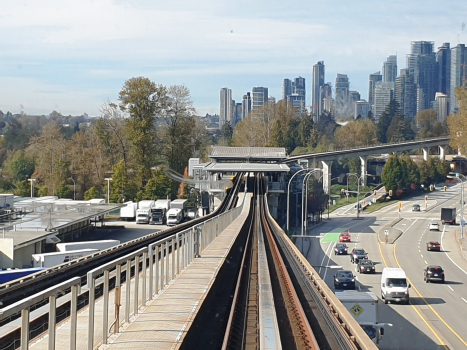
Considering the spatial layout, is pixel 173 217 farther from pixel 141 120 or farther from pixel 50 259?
pixel 50 259

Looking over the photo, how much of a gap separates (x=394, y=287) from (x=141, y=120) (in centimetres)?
4469

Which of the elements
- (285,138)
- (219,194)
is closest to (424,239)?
(219,194)

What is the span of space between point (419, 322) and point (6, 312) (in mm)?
22592

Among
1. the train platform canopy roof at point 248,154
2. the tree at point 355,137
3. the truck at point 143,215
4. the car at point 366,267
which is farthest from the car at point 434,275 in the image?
the tree at point 355,137

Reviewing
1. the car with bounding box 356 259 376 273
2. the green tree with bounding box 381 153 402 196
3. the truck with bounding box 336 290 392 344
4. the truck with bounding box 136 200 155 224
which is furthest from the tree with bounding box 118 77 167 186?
the truck with bounding box 336 290 392 344

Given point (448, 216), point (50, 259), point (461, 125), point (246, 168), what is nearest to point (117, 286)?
point (50, 259)

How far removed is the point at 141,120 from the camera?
224 feet

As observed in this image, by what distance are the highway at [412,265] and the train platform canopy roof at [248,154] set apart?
10944mm

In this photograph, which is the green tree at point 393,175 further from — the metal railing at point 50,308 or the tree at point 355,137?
the metal railing at point 50,308

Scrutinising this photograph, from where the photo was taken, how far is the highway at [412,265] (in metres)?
22.7

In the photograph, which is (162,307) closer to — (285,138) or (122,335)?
(122,335)

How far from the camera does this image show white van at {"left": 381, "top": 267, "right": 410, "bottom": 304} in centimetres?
2845

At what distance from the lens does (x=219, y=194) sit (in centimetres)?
6769

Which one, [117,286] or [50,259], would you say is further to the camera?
[50,259]
